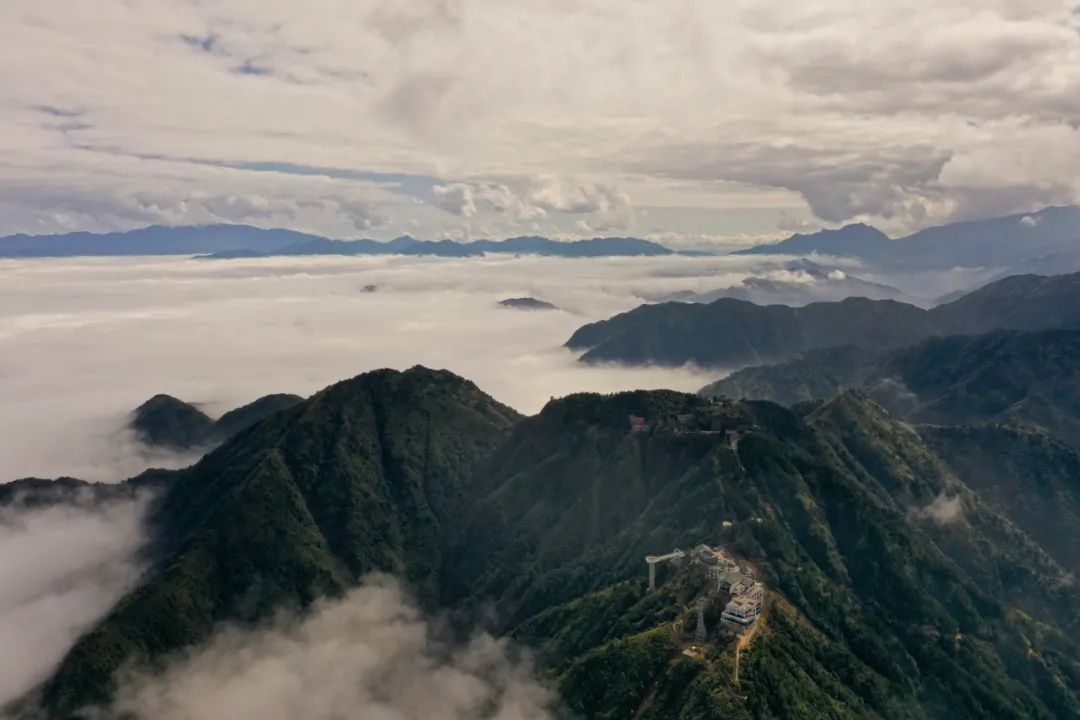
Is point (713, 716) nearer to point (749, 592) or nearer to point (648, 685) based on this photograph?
point (648, 685)

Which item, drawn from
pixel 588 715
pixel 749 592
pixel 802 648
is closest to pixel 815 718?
pixel 802 648

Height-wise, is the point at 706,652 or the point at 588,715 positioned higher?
the point at 706,652

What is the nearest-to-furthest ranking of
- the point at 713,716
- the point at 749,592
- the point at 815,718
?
the point at 713,716, the point at 815,718, the point at 749,592

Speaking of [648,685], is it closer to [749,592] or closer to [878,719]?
[749,592]

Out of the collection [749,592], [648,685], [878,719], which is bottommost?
[878,719]

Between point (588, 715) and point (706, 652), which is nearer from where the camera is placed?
point (706, 652)

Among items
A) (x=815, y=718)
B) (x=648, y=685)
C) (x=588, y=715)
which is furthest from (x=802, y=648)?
(x=588, y=715)

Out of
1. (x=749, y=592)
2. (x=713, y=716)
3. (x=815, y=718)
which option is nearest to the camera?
(x=713, y=716)

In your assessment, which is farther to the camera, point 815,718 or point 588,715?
point 588,715

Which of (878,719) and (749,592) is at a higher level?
(749,592)
